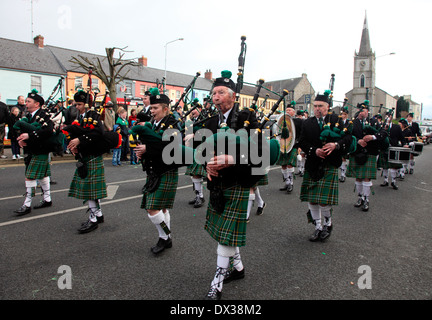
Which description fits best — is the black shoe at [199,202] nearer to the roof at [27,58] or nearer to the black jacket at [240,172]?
the black jacket at [240,172]

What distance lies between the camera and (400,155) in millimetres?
7832

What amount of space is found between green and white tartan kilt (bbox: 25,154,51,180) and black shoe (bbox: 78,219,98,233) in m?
1.59

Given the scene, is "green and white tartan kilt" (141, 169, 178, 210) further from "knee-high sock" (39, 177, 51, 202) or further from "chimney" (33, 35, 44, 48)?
"chimney" (33, 35, 44, 48)

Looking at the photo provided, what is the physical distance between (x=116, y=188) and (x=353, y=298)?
231 inches

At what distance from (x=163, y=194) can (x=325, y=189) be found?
7.45 ft

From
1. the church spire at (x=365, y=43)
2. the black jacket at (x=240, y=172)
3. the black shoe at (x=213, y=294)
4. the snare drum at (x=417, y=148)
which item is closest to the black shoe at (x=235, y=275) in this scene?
the black shoe at (x=213, y=294)

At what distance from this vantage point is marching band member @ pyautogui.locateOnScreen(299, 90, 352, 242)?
4188 mm

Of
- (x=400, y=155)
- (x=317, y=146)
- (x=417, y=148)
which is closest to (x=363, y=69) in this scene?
(x=417, y=148)

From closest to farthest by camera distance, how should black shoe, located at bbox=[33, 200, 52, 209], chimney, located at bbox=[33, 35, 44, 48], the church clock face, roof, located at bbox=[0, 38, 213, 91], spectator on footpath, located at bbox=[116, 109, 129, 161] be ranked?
1. black shoe, located at bbox=[33, 200, 52, 209]
2. spectator on footpath, located at bbox=[116, 109, 129, 161]
3. roof, located at bbox=[0, 38, 213, 91]
4. chimney, located at bbox=[33, 35, 44, 48]
5. the church clock face

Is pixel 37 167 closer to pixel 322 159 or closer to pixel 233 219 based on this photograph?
pixel 233 219

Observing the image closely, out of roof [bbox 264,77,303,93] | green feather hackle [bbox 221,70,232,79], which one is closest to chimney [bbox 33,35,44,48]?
green feather hackle [bbox 221,70,232,79]

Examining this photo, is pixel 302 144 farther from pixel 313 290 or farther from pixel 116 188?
pixel 116 188

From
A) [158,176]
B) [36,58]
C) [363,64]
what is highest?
[363,64]

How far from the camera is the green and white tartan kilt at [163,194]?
3605 mm
